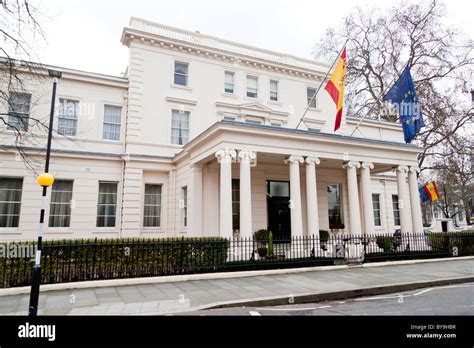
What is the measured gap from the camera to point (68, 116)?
59.2 ft

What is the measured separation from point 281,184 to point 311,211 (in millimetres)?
4497

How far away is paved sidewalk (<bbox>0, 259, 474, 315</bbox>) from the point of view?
709 centimetres

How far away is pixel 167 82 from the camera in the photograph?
19703 millimetres

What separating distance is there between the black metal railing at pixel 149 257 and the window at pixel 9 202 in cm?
795

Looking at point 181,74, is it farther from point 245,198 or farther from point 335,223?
point 335,223

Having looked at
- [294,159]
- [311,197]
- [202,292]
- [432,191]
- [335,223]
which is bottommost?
[202,292]

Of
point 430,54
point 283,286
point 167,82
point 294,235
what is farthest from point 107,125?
point 430,54

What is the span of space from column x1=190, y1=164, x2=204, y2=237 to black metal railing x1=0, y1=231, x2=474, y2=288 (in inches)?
136

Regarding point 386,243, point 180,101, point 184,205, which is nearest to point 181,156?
point 184,205

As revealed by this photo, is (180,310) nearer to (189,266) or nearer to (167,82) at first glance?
(189,266)

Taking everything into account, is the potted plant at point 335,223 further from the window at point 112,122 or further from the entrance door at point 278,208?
the window at point 112,122

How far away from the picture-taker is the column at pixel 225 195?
12.8 meters

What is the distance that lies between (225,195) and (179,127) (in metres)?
8.36
